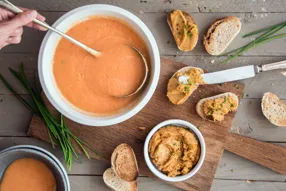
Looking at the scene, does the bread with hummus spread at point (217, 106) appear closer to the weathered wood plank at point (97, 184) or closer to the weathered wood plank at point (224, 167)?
the weathered wood plank at point (224, 167)

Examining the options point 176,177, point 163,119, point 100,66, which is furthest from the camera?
point 163,119

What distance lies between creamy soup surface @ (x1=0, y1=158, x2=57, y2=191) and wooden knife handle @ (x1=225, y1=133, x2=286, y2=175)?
1.13 meters

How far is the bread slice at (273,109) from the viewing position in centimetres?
230

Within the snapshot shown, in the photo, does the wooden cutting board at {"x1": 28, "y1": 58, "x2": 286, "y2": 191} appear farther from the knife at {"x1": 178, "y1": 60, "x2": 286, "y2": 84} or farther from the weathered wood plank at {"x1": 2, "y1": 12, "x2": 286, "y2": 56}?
the weathered wood plank at {"x1": 2, "y1": 12, "x2": 286, "y2": 56}

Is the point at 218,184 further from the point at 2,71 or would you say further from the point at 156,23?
the point at 2,71

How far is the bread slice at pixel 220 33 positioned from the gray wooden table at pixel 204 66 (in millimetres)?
51

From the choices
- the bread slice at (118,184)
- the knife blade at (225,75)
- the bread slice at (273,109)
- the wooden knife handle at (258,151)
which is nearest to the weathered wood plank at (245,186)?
the wooden knife handle at (258,151)

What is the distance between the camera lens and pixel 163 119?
228 centimetres

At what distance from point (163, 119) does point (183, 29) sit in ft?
1.82

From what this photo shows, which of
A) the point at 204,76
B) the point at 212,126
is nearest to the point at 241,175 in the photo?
the point at 212,126

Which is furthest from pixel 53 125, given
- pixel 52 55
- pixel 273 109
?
pixel 273 109

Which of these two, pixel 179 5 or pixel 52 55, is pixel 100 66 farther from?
pixel 179 5

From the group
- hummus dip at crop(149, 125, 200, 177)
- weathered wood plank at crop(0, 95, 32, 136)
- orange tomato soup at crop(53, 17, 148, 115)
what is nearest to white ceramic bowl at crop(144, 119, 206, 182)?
hummus dip at crop(149, 125, 200, 177)

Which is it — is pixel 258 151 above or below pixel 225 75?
below
